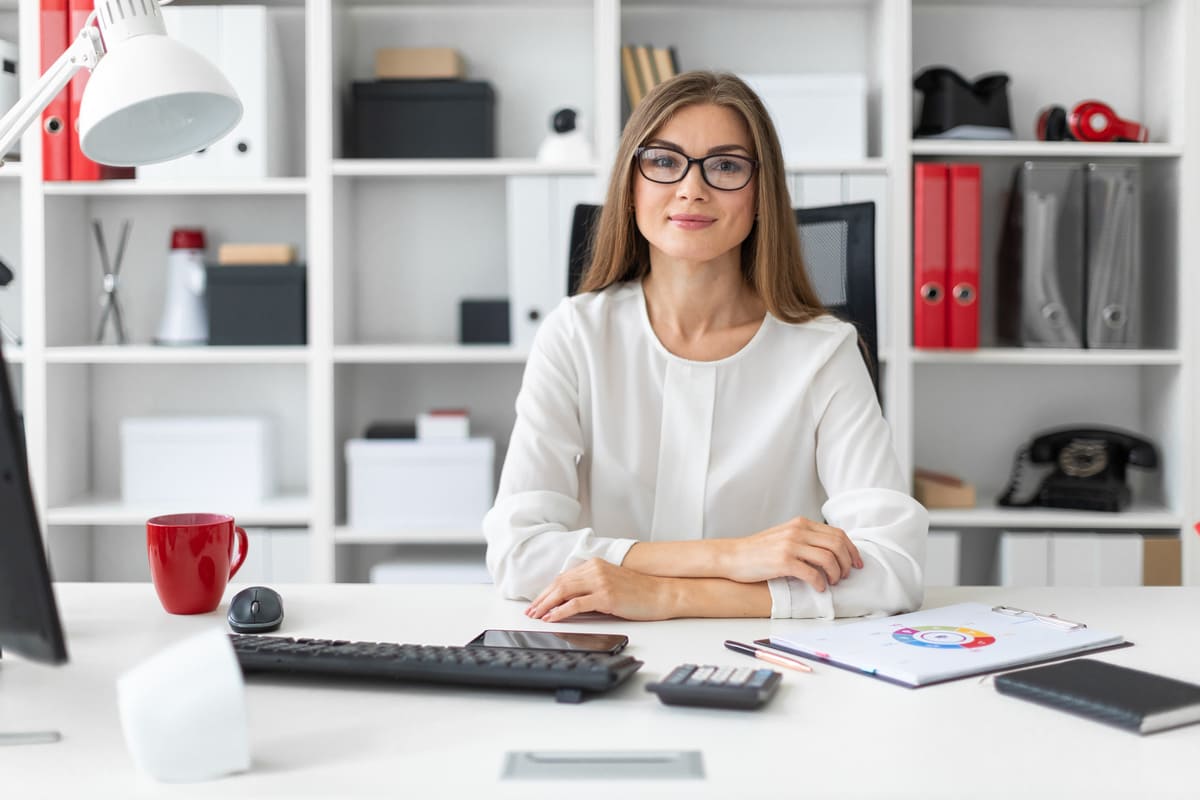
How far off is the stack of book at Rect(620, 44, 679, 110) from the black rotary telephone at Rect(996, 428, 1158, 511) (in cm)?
123

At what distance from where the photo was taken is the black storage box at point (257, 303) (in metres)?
2.73

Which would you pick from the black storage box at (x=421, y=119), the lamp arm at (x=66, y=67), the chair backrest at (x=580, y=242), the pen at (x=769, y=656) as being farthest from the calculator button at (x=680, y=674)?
the black storage box at (x=421, y=119)

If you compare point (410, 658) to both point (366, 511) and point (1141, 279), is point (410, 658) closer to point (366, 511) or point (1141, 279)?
point (366, 511)

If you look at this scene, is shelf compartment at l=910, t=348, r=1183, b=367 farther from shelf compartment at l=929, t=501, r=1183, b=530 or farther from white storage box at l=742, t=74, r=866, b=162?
white storage box at l=742, t=74, r=866, b=162

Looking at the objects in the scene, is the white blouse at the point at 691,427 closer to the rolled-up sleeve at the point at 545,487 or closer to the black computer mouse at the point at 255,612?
the rolled-up sleeve at the point at 545,487

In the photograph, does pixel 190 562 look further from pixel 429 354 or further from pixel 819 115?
pixel 819 115

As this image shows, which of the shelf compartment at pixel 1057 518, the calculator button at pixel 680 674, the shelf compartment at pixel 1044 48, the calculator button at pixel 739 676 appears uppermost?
the shelf compartment at pixel 1044 48

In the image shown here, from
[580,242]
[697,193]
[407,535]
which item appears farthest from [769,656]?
[407,535]

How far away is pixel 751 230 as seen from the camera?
1.69 m

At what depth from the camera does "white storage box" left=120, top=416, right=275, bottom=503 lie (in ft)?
9.10

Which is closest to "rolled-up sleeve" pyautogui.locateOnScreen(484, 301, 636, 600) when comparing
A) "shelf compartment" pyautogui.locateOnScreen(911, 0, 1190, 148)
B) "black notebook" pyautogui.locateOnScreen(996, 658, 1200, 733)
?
"black notebook" pyautogui.locateOnScreen(996, 658, 1200, 733)

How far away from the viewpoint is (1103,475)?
8.91 feet

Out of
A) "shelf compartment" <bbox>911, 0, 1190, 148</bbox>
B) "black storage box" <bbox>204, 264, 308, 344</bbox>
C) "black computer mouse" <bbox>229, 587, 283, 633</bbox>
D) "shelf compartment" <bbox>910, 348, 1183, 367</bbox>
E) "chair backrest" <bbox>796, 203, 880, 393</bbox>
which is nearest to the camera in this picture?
"black computer mouse" <bbox>229, 587, 283, 633</bbox>

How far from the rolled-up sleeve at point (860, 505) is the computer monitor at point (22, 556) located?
2.33 feet
